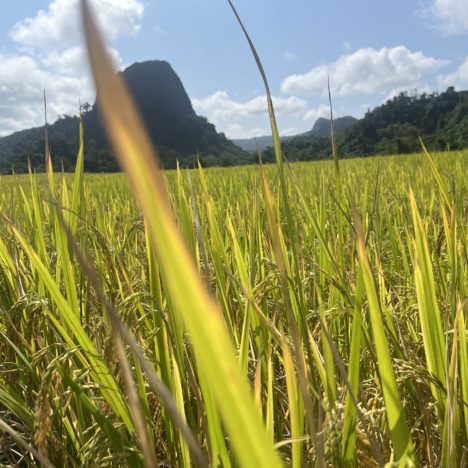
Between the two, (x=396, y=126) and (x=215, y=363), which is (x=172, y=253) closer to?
(x=215, y=363)

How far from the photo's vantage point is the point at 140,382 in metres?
0.57

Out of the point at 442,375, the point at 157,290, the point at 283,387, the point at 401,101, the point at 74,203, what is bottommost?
the point at 283,387

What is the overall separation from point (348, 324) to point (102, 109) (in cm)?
79

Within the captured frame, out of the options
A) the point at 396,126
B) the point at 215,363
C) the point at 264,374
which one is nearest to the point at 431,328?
the point at 264,374

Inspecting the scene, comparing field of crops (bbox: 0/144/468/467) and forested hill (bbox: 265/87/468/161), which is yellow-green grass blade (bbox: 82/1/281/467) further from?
forested hill (bbox: 265/87/468/161)

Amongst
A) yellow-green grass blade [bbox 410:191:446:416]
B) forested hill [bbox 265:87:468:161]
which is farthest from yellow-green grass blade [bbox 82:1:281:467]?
forested hill [bbox 265:87:468:161]

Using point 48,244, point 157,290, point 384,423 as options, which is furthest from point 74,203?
point 384,423

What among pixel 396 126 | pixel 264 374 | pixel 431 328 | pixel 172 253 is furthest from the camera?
pixel 396 126

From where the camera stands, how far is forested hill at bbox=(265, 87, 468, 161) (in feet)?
97.3

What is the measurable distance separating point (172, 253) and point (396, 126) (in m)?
37.7

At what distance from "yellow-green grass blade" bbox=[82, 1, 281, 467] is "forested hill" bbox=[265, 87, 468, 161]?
84.8 ft

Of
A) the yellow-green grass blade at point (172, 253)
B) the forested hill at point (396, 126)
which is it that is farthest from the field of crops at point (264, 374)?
the forested hill at point (396, 126)

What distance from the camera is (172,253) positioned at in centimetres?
9

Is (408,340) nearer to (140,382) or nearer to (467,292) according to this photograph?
(467,292)
